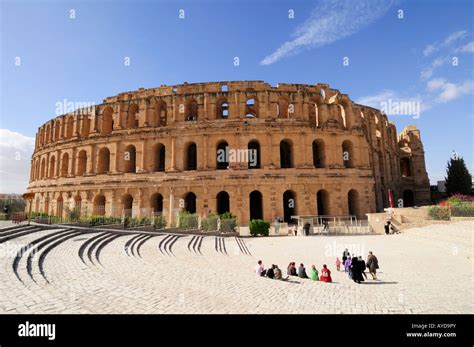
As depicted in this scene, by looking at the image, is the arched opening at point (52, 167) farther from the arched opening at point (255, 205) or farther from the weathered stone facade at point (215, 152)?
the arched opening at point (255, 205)

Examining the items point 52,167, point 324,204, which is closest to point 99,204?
point 52,167

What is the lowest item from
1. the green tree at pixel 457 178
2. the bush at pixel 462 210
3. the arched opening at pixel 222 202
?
the bush at pixel 462 210

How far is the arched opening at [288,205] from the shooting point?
78.3 ft

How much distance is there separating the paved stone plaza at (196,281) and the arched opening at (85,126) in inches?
768

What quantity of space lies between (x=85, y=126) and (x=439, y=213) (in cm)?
3615

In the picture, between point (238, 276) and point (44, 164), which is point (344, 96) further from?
point (44, 164)

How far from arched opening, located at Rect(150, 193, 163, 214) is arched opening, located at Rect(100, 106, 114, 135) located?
32.5 ft

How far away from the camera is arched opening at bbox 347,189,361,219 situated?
2405 cm

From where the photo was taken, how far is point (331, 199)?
23.4 metres

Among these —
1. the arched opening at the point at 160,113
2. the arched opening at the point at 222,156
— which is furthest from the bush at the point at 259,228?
the arched opening at the point at 160,113

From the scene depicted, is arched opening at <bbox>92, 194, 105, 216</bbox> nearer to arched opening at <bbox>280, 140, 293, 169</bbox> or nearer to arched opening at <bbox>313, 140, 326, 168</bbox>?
arched opening at <bbox>280, 140, 293, 169</bbox>

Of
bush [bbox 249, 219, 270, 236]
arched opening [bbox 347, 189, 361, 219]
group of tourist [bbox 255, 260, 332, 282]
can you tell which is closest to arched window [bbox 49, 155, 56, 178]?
bush [bbox 249, 219, 270, 236]
